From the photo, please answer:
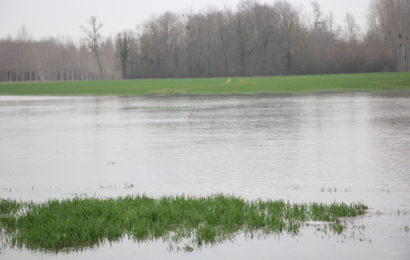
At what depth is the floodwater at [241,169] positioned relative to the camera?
6523mm

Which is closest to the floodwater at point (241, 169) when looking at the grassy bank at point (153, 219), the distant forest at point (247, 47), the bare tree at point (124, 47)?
the grassy bank at point (153, 219)

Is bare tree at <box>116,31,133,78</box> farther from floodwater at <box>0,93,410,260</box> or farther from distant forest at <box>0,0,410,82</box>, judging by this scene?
floodwater at <box>0,93,410,260</box>

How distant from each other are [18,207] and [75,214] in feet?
4.57

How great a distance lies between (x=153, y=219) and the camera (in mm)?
7570

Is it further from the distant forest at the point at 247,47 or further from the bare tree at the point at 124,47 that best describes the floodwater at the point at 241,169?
the bare tree at the point at 124,47

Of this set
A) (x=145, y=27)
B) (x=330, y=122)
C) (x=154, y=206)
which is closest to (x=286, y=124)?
(x=330, y=122)

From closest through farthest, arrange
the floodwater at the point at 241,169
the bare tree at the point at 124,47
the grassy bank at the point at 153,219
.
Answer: the floodwater at the point at 241,169
the grassy bank at the point at 153,219
the bare tree at the point at 124,47

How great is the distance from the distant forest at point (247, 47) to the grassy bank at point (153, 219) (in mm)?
90946

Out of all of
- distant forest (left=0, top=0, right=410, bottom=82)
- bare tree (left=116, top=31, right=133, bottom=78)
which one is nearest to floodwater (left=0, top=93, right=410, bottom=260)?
distant forest (left=0, top=0, right=410, bottom=82)

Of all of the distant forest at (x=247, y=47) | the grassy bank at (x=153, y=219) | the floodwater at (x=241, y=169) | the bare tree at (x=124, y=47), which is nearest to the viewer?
the floodwater at (x=241, y=169)

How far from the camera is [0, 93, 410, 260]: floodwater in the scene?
6523 millimetres

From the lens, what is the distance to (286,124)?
2128 cm

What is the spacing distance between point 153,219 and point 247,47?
115 m

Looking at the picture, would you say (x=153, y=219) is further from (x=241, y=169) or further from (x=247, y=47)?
(x=247, y=47)
